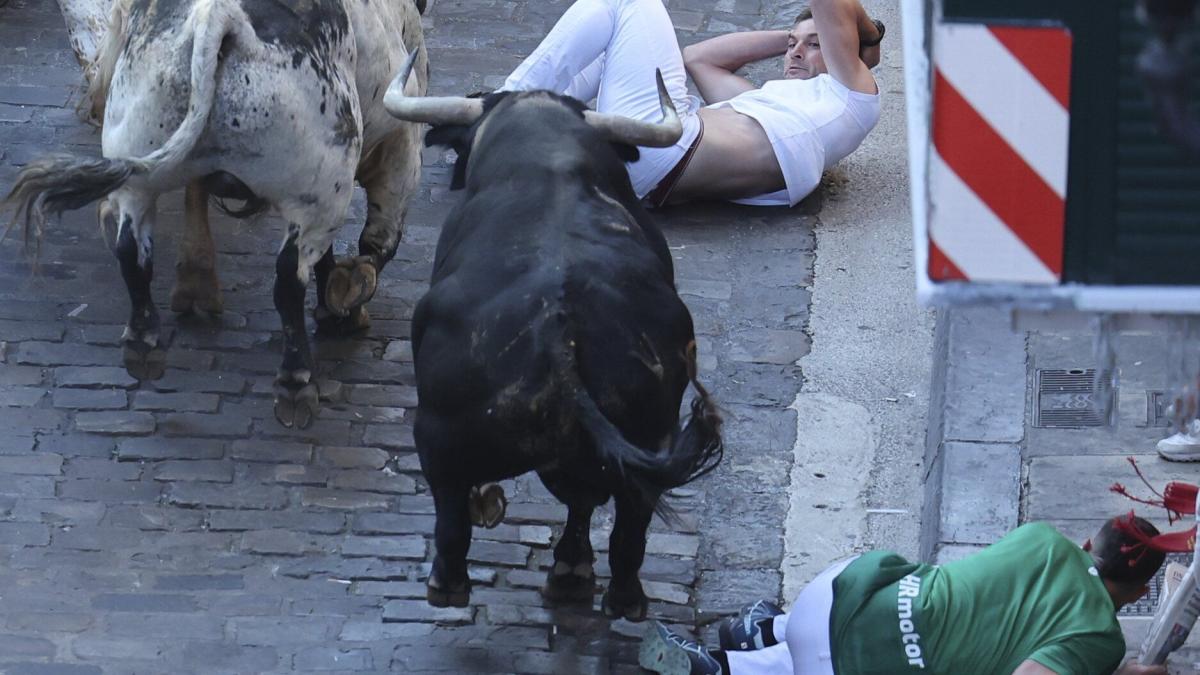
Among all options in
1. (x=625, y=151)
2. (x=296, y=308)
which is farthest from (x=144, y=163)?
(x=625, y=151)

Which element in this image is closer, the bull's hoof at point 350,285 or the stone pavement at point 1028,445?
the stone pavement at point 1028,445

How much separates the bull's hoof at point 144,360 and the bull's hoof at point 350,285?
660 millimetres

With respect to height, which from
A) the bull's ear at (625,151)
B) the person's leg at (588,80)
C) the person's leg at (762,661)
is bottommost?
the person's leg at (762,661)

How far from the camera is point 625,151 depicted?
217 inches

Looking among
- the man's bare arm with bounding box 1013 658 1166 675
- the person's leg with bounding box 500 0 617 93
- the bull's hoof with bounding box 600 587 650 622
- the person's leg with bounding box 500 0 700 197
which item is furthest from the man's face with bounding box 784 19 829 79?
the man's bare arm with bounding box 1013 658 1166 675

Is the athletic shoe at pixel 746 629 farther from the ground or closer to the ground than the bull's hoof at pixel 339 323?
closer to the ground

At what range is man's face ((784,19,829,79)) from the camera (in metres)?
8.12

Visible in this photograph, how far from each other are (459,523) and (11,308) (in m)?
2.72

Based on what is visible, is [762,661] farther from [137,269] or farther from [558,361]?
[137,269]

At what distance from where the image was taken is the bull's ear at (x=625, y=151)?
18.0 feet

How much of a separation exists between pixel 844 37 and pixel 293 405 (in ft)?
9.89

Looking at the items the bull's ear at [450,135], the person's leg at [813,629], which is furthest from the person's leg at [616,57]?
the person's leg at [813,629]

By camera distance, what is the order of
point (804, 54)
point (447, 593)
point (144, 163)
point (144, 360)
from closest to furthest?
1. point (447, 593)
2. point (144, 163)
3. point (144, 360)
4. point (804, 54)

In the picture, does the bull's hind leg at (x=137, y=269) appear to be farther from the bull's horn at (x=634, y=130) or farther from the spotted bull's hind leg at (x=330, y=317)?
the bull's horn at (x=634, y=130)
